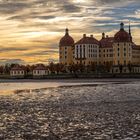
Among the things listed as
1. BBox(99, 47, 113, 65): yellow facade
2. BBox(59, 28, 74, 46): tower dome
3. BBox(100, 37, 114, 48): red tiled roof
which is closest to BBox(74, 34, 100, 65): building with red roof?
BBox(99, 47, 113, 65): yellow facade

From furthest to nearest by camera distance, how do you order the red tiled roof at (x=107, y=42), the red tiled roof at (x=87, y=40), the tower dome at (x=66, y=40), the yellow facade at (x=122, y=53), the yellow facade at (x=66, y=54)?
1. the tower dome at (x=66, y=40)
2. the yellow facade at (x=66, y=54)
3. the red tiled roof at (x=107, y=42)
4. the red tiled roof at (x=87, y=40)
5. the yellow facade at (x=122, y=53)

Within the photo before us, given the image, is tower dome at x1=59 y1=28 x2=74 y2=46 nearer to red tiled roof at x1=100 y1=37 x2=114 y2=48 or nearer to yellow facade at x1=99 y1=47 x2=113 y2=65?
red tiled roof at x1=100 y1=37 x2=114 y2=48

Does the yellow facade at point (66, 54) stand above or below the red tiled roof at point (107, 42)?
below

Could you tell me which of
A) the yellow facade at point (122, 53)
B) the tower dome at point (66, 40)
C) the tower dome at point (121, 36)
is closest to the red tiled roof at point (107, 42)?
the yellow facade at point (122, 53)

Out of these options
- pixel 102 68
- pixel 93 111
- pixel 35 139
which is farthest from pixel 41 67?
pixel 35 139

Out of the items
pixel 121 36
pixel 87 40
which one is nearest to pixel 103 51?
pixel 87 40

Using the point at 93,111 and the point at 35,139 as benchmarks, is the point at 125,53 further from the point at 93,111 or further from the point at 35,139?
the point at 35,139

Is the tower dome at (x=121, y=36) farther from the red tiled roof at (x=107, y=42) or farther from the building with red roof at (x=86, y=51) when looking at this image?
the building with red roof at (x=86, y=51)

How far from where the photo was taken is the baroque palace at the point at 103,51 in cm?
16688

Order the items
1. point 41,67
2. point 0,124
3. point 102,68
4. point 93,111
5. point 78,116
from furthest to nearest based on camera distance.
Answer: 1. point 41,67
2. point 102,68
3. point 93,111
4. point 78,116
5. point 0,124

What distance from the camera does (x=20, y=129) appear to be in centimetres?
2141

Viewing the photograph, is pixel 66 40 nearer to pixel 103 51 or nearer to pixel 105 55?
pixel 103 51

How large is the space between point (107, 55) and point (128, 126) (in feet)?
517

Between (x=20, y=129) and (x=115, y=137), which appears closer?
(x=115, y=137)
